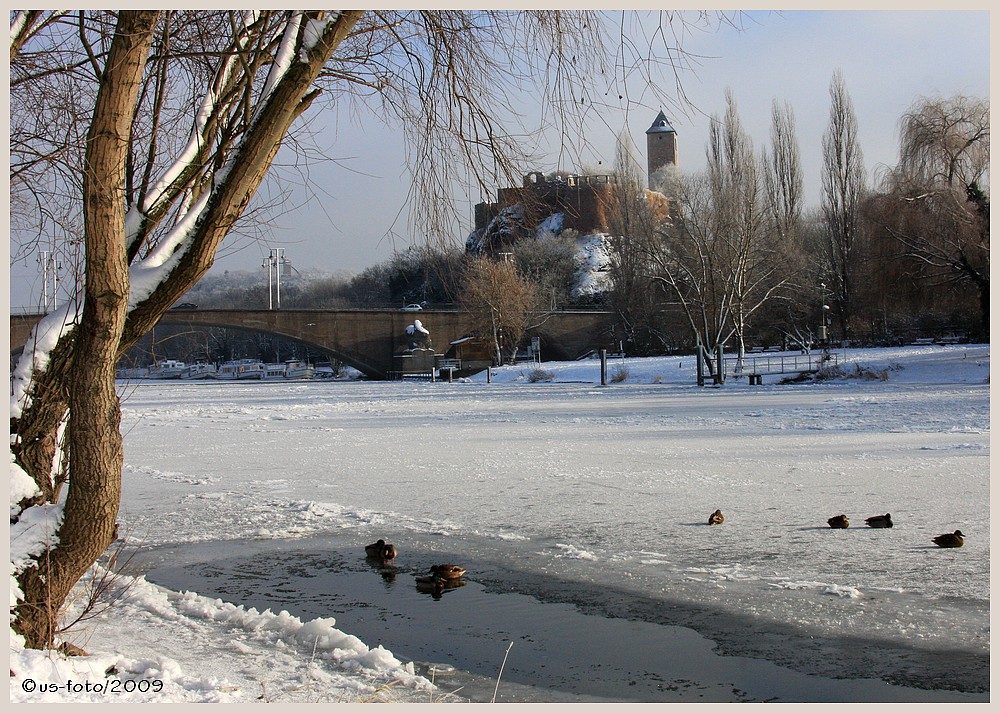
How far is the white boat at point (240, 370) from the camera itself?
274 feet

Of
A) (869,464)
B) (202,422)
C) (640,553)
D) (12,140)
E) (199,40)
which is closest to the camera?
(12,140)

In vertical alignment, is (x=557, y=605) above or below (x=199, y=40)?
below

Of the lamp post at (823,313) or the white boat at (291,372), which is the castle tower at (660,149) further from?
the lamp post at (823,313)

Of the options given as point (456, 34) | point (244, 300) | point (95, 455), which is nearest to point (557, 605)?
→ point (95, 455)

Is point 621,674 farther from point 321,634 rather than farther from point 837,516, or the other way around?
point 837,516

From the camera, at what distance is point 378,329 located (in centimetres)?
6462

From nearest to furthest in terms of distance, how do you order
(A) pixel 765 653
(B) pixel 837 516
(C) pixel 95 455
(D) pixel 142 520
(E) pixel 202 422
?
1. (C) pixel 95 455
2. (A) pixel 765 653
3. (B) pixel 837 516
4. (D) pixel 142 520
5. (E) pixel 202 422

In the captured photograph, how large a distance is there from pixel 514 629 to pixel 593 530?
2.65 m

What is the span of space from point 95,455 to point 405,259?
2.28m

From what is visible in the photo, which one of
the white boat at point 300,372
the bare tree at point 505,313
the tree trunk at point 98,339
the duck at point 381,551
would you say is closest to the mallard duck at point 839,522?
the duck at point 381,551

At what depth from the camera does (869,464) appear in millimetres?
11227

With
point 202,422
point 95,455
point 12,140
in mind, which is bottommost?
point 202,422

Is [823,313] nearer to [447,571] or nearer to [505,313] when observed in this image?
[505,313]

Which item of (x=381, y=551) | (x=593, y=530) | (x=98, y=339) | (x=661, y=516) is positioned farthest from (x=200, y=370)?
(x=98, y=339)
